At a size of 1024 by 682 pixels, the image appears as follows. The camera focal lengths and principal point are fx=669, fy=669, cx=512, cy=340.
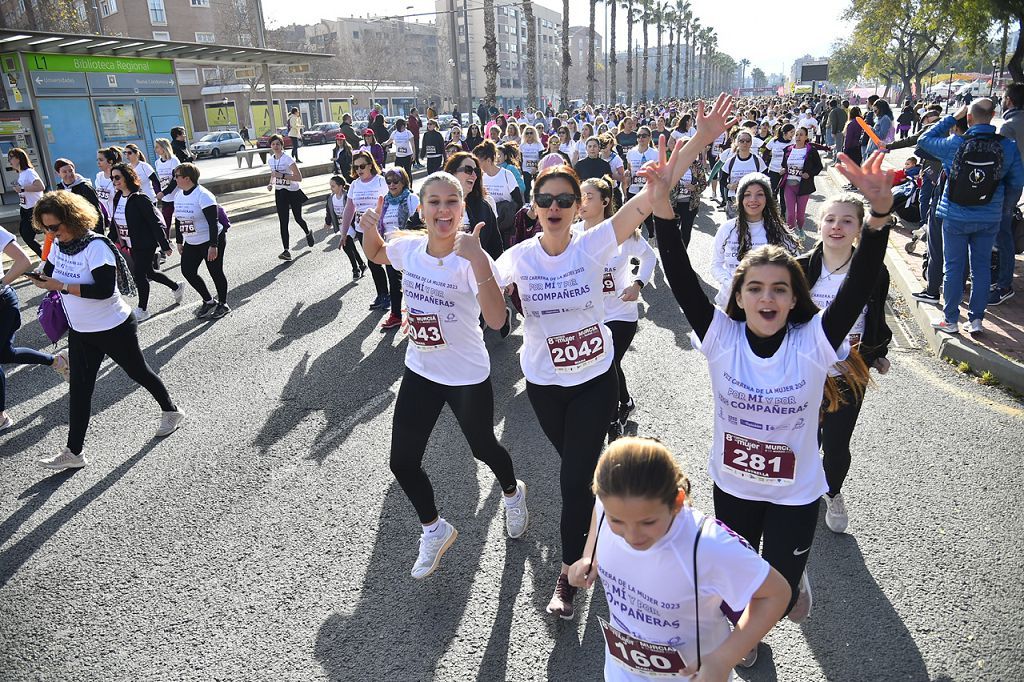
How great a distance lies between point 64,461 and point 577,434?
13.4ft

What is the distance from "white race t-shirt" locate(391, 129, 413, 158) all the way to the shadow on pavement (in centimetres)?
1635

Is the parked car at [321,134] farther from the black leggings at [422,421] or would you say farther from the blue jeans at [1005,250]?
the black leggings at [422,421]

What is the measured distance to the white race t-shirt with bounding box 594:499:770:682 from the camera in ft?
6.40

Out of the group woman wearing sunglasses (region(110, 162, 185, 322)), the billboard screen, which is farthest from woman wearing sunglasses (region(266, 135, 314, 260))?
the billboard screen

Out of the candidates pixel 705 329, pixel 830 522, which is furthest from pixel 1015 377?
pixel 705 329

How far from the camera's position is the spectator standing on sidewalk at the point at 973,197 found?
643 cm

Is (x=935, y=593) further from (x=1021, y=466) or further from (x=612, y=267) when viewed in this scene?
(x=612, y=267)

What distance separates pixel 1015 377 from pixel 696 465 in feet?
10.8

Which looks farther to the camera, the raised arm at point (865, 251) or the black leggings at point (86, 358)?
the black leggings at point (86, 358)

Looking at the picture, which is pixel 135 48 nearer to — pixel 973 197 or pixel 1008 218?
pixel 973 197

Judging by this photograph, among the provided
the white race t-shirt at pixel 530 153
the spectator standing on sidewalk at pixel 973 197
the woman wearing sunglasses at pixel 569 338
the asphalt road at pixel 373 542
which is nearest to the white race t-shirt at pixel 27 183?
the asphalt road at pixel 373 542

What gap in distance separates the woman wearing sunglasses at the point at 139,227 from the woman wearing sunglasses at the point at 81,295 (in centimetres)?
243

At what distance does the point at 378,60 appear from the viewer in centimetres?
7981

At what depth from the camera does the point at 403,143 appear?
2066cm
